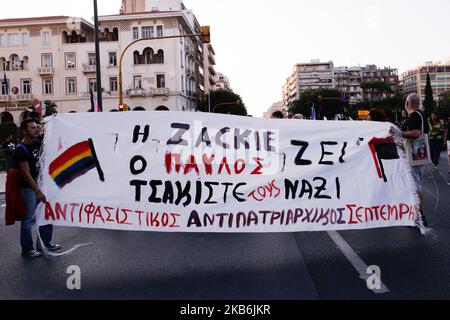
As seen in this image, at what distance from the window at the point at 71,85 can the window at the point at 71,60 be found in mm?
1646

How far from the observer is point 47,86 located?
6456cm

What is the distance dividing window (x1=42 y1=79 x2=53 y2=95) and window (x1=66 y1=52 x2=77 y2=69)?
3106 mm

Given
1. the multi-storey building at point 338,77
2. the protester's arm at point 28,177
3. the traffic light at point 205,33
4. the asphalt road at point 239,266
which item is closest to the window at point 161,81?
the traffic light at point 205,33

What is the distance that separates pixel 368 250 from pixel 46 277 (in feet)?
12.1

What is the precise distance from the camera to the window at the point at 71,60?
63906 mm

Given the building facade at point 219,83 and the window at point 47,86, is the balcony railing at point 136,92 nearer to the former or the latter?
the window at point 47,86

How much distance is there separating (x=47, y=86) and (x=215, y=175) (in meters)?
64.0

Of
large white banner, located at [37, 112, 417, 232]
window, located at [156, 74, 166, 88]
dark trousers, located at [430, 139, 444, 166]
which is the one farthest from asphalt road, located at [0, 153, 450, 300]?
window, located at [156, 74, 166, 88]

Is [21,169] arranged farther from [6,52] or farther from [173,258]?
[6,52]

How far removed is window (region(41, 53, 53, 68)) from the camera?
6426 cm

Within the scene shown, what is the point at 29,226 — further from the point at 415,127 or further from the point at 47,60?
the point at 47,60

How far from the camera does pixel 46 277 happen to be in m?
5.29

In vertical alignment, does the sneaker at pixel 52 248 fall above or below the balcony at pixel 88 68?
below

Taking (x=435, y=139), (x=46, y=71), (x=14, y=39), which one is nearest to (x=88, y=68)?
(x=46, y=71)
